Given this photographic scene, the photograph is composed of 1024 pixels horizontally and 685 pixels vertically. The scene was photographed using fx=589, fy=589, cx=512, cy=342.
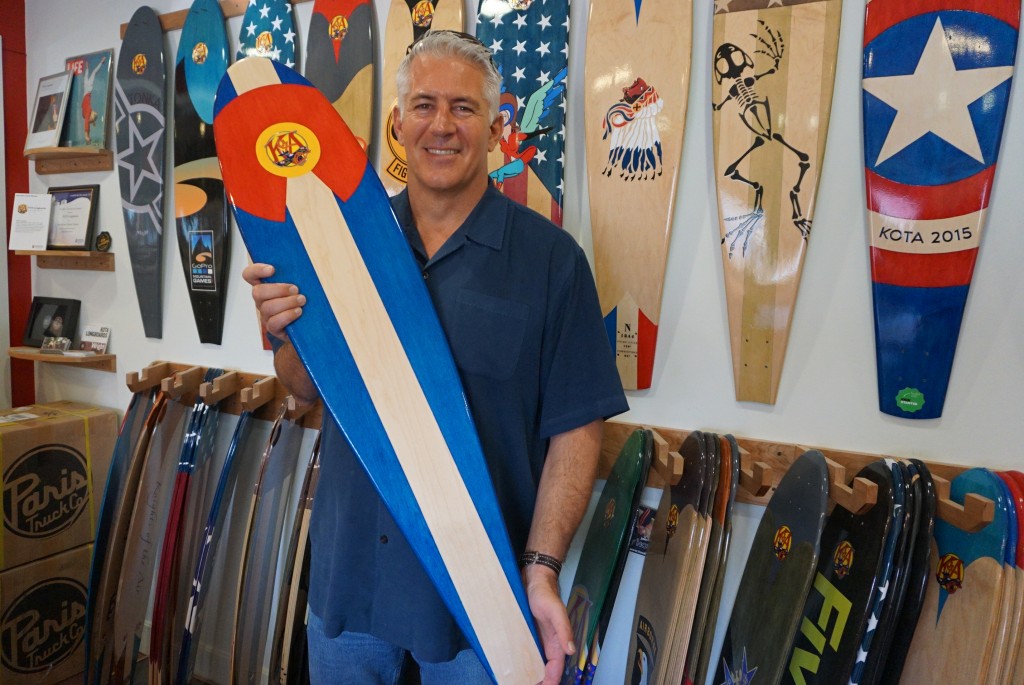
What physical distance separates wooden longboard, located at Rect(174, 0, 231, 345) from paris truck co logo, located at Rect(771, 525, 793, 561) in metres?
1.93

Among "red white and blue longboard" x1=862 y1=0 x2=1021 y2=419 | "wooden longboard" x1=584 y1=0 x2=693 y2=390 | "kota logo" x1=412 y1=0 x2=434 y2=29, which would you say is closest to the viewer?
"red white and blue longboard" x1=862 y1=0 x2=1021 y2=419

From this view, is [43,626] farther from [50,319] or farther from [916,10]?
[916,10]

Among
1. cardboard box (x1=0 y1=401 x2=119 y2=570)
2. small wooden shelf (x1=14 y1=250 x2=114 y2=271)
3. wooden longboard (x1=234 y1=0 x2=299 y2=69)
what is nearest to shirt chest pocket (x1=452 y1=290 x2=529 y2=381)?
wooden longboard (x1=234 y1=0 x2=299 y2=69)

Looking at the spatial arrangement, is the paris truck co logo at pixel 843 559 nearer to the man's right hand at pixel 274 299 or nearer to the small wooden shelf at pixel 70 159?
the man's right hand at pixel 274 299

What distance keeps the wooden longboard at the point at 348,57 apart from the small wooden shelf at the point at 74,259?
1.26 meters

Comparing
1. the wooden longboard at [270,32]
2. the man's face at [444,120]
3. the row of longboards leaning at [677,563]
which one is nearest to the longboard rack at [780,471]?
the row of longboards leaning at [677,563]

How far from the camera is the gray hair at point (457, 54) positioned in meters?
1.01

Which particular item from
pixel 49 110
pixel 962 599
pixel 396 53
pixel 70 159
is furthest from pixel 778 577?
pixel 49 110

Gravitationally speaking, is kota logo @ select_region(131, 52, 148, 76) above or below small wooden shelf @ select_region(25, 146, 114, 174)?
above

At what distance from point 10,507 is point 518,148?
210cm

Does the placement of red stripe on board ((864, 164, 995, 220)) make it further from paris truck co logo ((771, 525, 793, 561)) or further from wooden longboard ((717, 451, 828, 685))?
paris truck co logo ((771, 525, 793, 561))

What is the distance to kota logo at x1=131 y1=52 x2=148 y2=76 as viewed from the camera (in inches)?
87.0

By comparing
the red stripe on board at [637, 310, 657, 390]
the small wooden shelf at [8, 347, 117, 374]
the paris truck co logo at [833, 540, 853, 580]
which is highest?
the red stripe on board at [637, 310, 657, 390]

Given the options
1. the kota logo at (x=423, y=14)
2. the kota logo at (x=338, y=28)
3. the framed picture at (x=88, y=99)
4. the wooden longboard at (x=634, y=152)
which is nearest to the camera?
the wooden longboard at (x=634, y=152)
